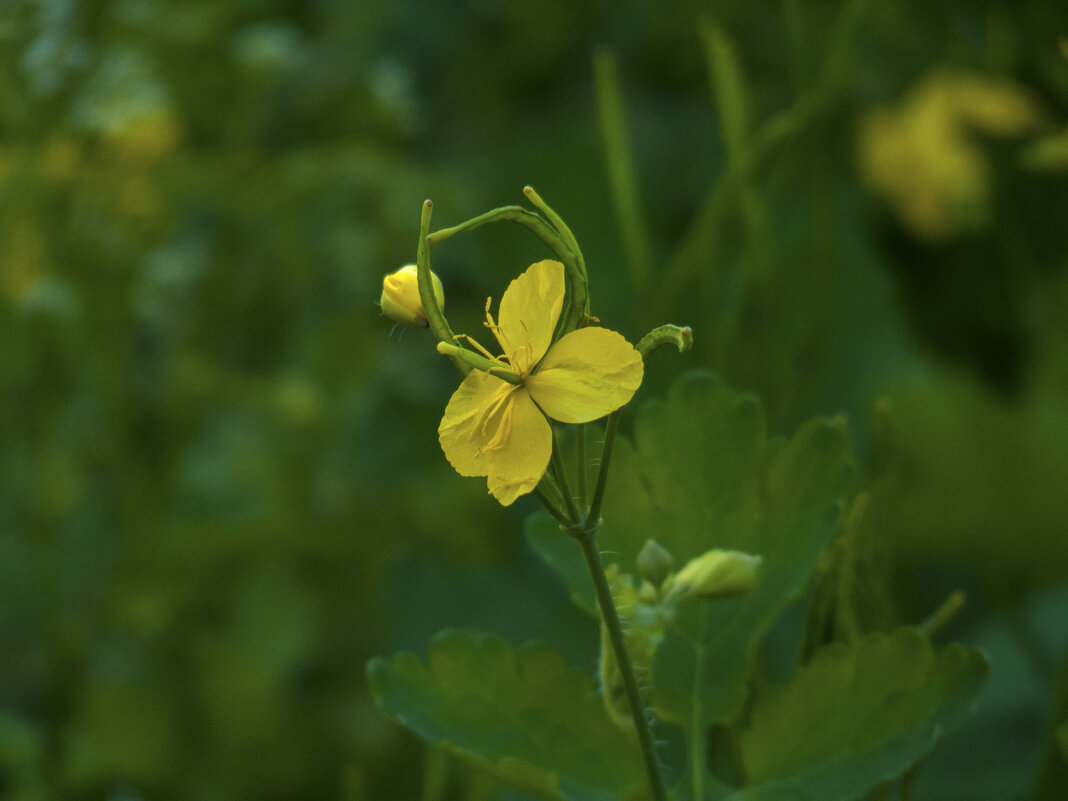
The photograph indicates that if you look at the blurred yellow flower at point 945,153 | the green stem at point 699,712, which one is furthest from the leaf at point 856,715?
the blurred yellow flower at point 945,153

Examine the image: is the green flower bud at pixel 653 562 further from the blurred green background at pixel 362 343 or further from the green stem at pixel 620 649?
the blurred green background at pixel 362 343

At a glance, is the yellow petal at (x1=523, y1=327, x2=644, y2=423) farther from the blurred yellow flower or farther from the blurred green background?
the blurred yellow flower

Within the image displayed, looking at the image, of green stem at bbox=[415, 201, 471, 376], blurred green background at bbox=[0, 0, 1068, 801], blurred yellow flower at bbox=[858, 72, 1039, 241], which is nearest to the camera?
green stem at bbox=[415, 201, 471, 376]

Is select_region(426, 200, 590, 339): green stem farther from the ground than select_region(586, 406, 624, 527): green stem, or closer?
farther from the ground

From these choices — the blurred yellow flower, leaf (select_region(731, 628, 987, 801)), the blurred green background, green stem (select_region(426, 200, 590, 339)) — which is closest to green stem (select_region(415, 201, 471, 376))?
green stem (select_region(426, 200, 590, 339))

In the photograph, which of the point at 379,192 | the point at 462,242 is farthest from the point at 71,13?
the point at 462,242

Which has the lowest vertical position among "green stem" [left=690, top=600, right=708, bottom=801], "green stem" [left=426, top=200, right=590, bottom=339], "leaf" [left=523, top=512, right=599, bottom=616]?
"green stem" [left=690, top=600, right=708, bottom=801]
